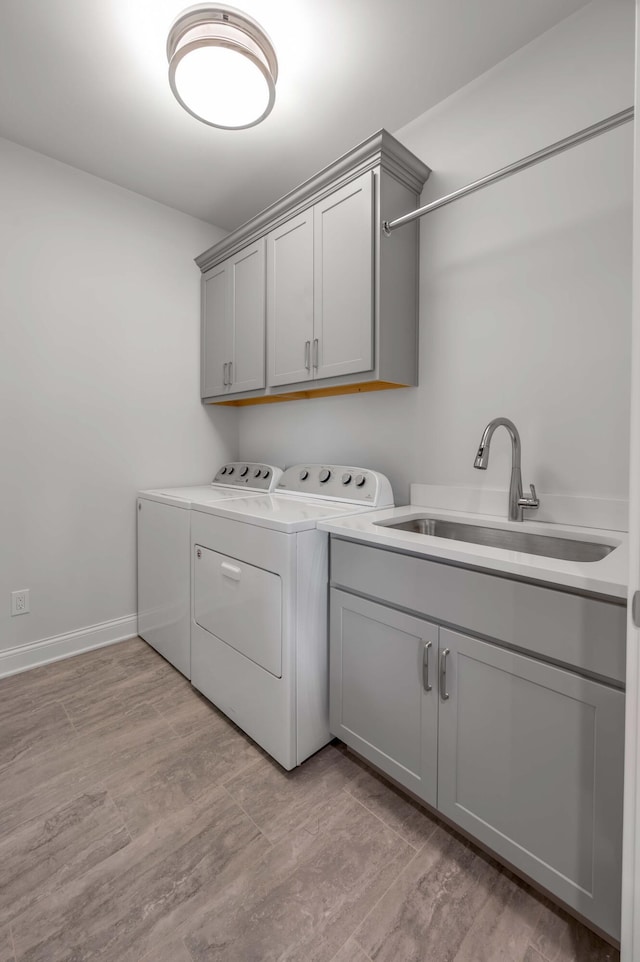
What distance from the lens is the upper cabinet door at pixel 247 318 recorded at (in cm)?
228

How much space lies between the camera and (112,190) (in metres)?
2.37

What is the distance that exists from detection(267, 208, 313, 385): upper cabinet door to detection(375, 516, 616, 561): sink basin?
2.86 feet

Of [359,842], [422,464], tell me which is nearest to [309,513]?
[422,464]

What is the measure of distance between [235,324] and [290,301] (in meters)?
0.51

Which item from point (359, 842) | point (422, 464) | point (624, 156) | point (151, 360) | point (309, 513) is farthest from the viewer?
point (151, 360)

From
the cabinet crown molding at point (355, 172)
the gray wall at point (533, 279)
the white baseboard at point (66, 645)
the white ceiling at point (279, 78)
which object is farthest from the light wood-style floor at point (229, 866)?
the white ceiling at point (279, 78)

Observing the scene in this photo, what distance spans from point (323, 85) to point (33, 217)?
1.52m

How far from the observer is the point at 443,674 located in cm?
117

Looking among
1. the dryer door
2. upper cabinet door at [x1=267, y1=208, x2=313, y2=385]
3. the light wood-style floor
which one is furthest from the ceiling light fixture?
the light wood-style floor

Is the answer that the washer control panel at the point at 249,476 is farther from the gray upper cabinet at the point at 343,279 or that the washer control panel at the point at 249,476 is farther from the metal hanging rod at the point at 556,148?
the metal hanging rod at the point at 556,148

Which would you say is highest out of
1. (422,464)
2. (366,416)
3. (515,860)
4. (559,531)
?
(366,416)

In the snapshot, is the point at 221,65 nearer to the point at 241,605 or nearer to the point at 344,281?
the point at 344,281

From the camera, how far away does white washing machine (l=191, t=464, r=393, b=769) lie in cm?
145

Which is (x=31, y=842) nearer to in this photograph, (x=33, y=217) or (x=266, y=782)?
(x=266, y=782)
